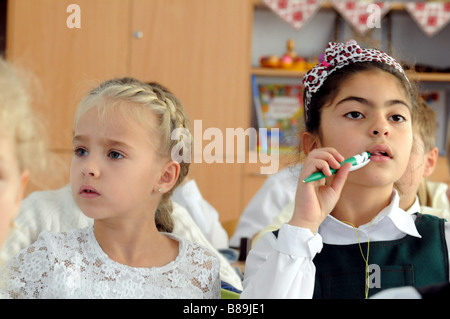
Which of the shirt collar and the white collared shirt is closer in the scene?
the white collared shirt

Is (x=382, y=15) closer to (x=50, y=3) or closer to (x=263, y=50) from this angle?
(x=263, y=50)

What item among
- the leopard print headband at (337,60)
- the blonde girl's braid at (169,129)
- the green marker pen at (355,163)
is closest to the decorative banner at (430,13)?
the leopard print headband at (337,60)

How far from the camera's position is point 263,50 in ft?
12.6

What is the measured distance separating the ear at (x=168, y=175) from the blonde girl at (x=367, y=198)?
20 cm

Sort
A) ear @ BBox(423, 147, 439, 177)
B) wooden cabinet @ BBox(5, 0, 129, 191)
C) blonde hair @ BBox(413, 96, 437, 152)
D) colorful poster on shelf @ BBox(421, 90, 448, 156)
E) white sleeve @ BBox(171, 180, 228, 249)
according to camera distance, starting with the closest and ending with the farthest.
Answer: blonde hair @ BBox(413, 96, 437, 152) → ear @ BBox(423, 147, 439, 177) → white sleeve @ BBox(171, 180, 228, 249) → wooden cabinet @ BBox(5, 0, 129, 191) → colorful poster on shelf @ BBox(421, 90, 448, 156)

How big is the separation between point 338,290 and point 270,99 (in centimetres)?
270

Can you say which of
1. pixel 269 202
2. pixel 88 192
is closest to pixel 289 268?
pixel 88 192

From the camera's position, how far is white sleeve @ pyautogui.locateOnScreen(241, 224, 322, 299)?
2.96 ft

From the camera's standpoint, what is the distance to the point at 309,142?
4.09ft

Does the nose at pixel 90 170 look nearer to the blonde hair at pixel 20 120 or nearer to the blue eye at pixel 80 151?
the blue eye at pixel 80 151

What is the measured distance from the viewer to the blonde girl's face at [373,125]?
1049 mm

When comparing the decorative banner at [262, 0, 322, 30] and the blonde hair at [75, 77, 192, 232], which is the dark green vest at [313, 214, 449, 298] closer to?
the blonde hair at [75, 77, 192, 232]

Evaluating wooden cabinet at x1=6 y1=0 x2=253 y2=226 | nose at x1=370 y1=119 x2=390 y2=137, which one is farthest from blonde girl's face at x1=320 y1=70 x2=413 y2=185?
wooden cabinet at x1=6 y1=0 x2=253 y2=226

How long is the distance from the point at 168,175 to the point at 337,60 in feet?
1.26
